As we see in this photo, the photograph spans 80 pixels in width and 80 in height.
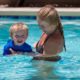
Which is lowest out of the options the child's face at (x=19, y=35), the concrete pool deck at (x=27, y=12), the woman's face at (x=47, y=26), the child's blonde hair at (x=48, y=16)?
the concrete pool deck at (x=27, y=12)

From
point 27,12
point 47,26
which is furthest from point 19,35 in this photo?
point 27,12

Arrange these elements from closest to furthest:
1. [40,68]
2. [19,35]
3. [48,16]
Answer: [48,16] → [19,35] → [40,68]

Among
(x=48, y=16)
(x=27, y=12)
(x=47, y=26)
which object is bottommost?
(x=27, y=12)

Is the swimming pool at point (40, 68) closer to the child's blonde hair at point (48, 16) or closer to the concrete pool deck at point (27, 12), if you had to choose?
the child's blonde hair at point (48, 16)

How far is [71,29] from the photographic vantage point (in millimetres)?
8203

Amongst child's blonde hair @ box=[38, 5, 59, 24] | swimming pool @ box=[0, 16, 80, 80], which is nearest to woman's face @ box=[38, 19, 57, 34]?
child's blonde hair @ box=[38, 5, 59, 24]

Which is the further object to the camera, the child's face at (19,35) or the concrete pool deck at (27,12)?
the concrete pool deck at (27,12)

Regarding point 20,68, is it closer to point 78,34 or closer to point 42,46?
point 42,46

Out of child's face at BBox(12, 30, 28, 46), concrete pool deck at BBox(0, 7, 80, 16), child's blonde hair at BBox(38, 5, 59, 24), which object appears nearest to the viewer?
child's blonde hair at BBox(38, 5, 59, 24)

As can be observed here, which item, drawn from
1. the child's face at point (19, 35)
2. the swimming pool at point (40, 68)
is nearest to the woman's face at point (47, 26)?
the child's face at point (19, 35)

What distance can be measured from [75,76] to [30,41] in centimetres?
259

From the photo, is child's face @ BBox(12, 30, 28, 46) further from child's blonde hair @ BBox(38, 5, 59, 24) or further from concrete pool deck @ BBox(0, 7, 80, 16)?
concrete pool deck @ BBox(0, 7, 80, 16)

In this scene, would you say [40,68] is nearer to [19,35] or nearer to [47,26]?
[19,35]

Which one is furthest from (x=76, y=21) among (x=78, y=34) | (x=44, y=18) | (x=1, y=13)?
(x=44, y=18)
